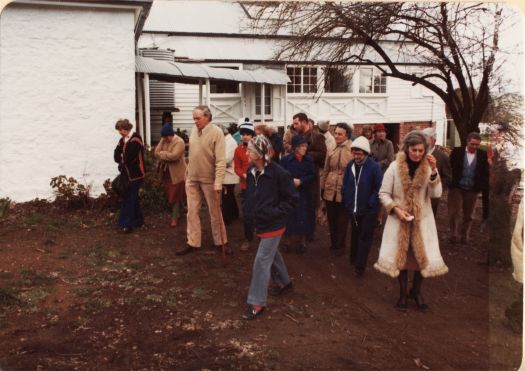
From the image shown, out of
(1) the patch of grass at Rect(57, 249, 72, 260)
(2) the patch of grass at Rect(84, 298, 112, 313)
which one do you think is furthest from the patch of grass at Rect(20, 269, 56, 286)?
(2) the patch of grass at Rect(84, 298, 112, 313)

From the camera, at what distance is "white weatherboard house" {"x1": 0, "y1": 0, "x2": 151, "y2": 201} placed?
8.70 metres

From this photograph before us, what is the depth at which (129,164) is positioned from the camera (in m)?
7.43

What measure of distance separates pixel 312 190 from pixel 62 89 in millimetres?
5029

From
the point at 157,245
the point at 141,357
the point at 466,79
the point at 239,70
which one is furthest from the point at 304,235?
the point at 239,70

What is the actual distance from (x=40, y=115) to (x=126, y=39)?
211 cm

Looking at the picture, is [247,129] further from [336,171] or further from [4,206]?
[4,206]

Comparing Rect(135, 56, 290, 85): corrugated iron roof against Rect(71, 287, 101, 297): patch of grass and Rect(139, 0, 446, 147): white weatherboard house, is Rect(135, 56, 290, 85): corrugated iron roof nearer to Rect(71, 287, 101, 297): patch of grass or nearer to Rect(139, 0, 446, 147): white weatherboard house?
Rect(139, 0, 446, 147): white weatherboard house

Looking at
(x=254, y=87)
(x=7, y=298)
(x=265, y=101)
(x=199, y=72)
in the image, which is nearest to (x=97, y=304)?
(x=7, y=298)

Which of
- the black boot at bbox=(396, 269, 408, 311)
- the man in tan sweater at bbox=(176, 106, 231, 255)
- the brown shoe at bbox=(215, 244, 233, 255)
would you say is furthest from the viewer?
the brown shoe at bbox=(215, 244, 233, 255)

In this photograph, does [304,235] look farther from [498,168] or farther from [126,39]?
[126,39]

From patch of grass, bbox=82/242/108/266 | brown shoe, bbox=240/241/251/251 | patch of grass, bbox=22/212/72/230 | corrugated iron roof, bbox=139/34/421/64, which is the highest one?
corrugated iron roof, bbox=139/34/421/64

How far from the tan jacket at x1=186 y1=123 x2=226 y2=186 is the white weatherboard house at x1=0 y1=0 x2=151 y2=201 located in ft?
11.5

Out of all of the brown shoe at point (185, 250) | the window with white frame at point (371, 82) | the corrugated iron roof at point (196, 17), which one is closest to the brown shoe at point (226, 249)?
the brown shoe at point (185, 250)

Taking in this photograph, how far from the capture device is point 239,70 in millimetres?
17562
